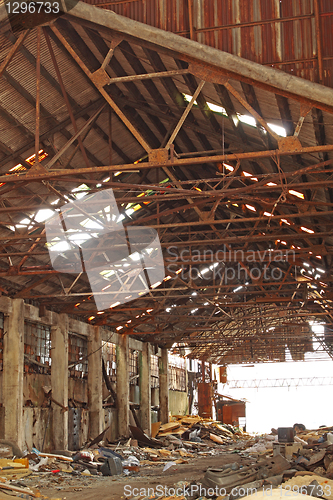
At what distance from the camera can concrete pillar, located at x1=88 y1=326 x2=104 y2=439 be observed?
25.6 meters

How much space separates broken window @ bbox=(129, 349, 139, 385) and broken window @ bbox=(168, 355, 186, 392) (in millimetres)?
6830

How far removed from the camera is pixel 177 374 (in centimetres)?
4231

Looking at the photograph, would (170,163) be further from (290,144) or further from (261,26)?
(261,26)

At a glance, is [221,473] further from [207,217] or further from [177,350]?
[177,350]

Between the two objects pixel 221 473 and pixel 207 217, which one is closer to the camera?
pixel 221 473

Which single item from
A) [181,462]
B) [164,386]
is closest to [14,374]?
[181,462]

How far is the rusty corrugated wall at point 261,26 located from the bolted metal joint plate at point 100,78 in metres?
1.15

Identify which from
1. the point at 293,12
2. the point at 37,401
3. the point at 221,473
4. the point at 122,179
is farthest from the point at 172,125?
the point at 37,401

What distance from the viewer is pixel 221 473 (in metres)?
13.4

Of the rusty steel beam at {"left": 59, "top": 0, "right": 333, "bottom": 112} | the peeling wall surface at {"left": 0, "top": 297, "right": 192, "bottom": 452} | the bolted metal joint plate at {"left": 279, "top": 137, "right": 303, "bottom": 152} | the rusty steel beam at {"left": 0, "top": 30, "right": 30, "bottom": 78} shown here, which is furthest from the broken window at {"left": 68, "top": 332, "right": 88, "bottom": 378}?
the bolted metal joint plate at {"left": 279, "top": 137, "right": 303, "bottom": 152}

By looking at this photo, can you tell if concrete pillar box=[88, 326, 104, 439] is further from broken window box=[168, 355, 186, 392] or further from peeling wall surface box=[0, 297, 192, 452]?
broken window box=[168, 355, 186, 392]

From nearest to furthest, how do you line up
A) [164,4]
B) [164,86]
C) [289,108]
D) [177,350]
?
[164,4]
[289,108]
[164,86]
[177,350]

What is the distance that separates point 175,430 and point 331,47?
2931 centimetres

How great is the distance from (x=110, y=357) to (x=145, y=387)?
5.00 m
